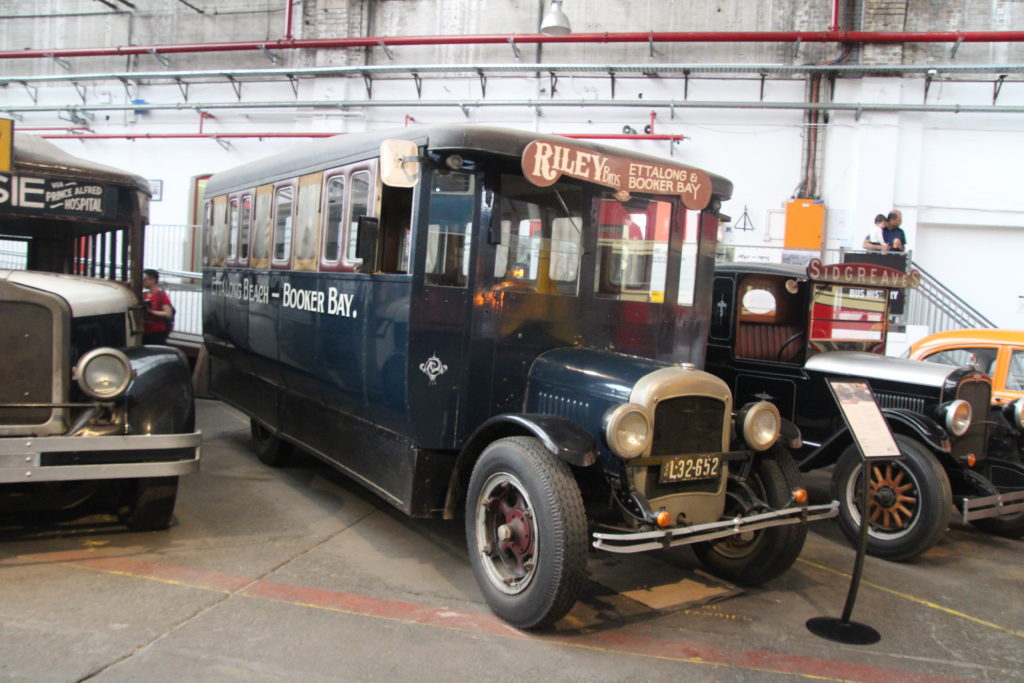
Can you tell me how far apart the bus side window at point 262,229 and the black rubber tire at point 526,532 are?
10.4 ft

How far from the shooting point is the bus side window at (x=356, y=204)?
4.80 m

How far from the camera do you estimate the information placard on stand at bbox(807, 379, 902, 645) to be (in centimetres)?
383

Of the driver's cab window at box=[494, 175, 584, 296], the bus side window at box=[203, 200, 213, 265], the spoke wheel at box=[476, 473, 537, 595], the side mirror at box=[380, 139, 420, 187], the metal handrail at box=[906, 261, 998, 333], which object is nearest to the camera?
the spoke wheel at box=[476, 473, 537, 595]

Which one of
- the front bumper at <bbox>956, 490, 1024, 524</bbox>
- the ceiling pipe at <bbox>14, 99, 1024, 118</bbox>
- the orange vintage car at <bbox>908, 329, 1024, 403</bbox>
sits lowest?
the front bumper at <bbox>956, 490, 1024, 524</bbox>

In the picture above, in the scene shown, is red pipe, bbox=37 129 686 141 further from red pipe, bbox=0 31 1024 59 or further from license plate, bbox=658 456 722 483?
license plate, bbox=658 456 722 483

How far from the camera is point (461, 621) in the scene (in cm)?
381

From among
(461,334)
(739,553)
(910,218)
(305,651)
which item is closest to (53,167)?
(461,334)

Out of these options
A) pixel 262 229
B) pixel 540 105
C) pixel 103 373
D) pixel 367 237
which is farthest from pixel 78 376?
pixel 540 105

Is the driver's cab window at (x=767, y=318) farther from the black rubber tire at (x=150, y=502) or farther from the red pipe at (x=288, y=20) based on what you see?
the red pipe at (x=288, y=20)

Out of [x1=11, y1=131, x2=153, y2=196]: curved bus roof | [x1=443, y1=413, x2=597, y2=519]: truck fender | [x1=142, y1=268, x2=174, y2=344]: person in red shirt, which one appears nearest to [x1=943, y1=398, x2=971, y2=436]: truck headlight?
[x1=443, y1=413, x2=597, y2=519]: truck fender

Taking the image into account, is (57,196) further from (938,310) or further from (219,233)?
(938,310)

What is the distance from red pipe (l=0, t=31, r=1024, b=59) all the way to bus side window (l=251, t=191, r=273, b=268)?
690 centimetres

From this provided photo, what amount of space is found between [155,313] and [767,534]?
7835 millimetres

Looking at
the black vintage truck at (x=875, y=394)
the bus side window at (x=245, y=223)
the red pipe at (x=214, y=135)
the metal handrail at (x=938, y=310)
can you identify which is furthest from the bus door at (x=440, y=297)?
the metal handrail at (x=938, y=310)
